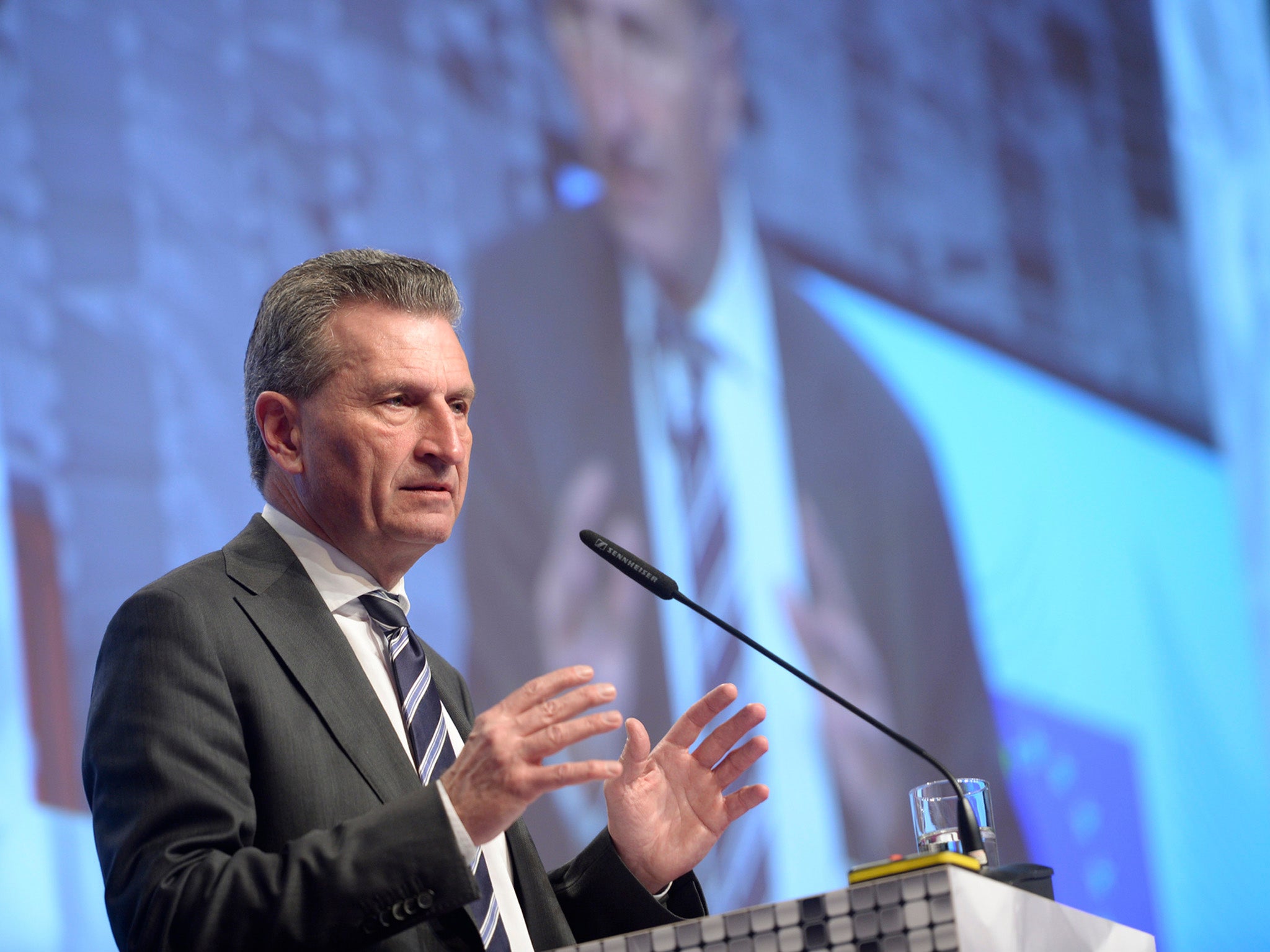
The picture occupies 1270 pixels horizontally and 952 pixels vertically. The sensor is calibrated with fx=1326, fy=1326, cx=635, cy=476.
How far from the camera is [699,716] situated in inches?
72.7

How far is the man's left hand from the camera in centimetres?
186

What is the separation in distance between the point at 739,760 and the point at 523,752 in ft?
1.72

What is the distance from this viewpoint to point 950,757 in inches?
164

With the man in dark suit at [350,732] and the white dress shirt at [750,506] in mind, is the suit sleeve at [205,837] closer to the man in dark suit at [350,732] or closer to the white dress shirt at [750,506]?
the man in dark suit at [350,732]

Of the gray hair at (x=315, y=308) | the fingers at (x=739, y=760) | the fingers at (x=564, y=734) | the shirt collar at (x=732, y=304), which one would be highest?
the shirt collar at (x=732, y=304)

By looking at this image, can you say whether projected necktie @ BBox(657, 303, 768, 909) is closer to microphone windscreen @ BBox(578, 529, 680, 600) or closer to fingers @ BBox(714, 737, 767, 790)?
fingers @ BBox(714, 737, 767, 790)

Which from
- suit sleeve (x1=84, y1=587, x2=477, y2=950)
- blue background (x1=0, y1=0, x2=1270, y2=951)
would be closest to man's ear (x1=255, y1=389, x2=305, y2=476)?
suit sleeve (x1=84, y1=587, x2=477, y2=950)

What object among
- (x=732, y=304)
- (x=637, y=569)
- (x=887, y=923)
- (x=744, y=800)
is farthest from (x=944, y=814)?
(x=732, y=304)

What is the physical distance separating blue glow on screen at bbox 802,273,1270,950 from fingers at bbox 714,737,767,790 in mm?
2575

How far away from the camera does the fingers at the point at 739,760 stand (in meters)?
1.79

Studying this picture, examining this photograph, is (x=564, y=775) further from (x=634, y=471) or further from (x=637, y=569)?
(x=634, y=471)

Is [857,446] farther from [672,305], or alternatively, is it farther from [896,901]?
[896,901]

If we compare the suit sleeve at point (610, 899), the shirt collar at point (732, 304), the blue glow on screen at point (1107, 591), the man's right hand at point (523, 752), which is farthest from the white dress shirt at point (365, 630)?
the blue glow on screen at point (1107, 591)

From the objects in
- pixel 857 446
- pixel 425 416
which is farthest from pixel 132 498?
pixel 857 446
